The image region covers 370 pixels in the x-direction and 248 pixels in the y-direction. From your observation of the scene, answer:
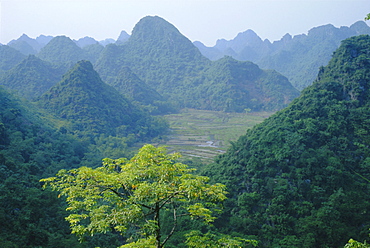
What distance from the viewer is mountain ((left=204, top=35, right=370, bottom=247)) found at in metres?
16.0

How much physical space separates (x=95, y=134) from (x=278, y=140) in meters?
30.4

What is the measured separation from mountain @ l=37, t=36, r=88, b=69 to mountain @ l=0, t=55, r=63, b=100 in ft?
109

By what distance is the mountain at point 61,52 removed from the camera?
10262 centimetres

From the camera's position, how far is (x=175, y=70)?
115 m

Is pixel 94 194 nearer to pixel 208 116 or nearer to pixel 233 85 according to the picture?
pixel 208 116

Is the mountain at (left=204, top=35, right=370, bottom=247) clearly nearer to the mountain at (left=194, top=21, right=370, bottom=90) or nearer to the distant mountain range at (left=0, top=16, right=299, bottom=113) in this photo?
the distant mountain range at (left=0, top=16, right=299, bottom=113)

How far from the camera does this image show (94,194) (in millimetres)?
6484

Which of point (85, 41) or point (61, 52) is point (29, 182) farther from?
point (85, 41)

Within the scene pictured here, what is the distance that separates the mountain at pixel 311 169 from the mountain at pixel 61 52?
94.1 metres

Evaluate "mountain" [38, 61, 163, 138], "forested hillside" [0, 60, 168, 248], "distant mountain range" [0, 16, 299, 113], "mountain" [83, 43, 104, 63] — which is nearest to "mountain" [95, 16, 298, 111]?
"distant mountain range" [0, 16, 299, 113]

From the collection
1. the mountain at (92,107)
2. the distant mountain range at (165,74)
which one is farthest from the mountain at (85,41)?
the mountain at (92,107)

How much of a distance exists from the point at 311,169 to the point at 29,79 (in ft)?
218

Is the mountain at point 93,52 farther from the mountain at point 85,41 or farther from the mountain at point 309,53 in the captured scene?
the mountain at point 309,53

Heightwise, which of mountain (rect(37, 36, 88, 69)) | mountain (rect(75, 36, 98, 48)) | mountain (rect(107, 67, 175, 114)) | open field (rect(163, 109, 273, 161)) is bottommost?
open field (rect(163, 109, 273, 161))
